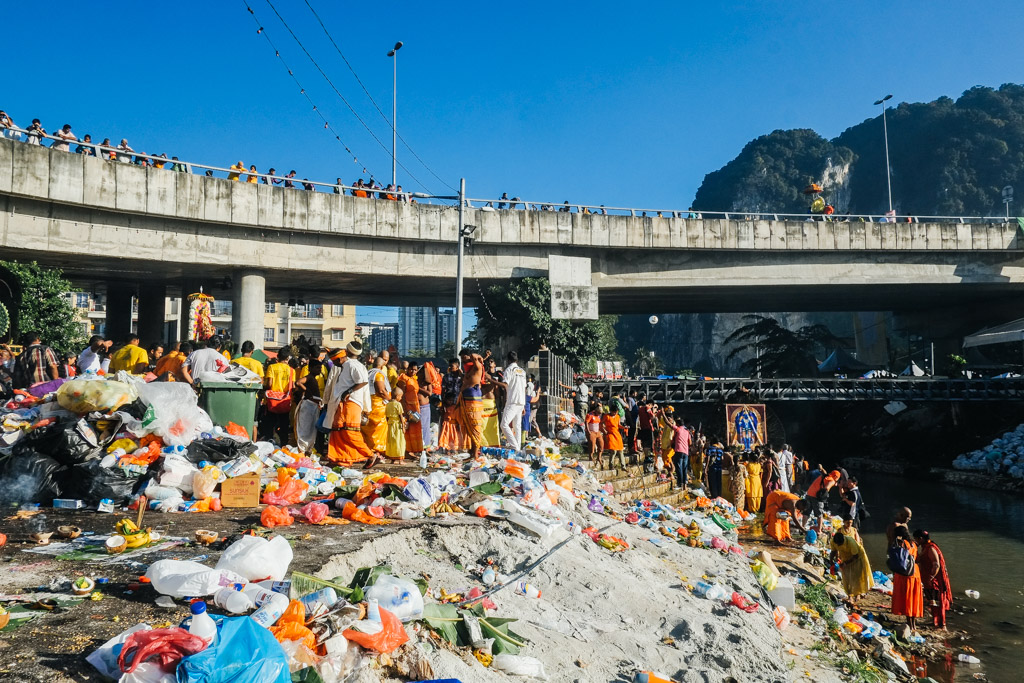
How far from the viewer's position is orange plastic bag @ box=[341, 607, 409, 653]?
348 cm

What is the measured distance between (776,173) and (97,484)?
9427 centimetres

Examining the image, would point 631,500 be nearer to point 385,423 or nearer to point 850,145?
point 385,423

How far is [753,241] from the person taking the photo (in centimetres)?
2391

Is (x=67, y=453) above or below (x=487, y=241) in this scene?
below

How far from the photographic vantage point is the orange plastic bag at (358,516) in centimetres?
576

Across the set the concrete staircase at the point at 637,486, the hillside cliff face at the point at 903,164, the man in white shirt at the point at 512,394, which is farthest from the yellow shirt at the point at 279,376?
the hillside cliff face at the point at 903,164

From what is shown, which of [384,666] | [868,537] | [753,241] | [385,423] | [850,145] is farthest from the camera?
[850,145]

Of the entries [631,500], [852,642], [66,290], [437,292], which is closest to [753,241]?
[437,292]

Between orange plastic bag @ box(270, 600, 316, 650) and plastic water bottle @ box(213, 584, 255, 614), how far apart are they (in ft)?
0.69

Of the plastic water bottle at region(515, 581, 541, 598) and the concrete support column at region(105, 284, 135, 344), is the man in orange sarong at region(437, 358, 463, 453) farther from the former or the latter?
the concrete support column at region(105, 284, 135, 344)

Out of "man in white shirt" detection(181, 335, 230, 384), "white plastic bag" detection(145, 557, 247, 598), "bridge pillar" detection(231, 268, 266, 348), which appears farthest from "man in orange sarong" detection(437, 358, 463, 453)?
"bridge pillar" detection(231, 268, 266, 348)

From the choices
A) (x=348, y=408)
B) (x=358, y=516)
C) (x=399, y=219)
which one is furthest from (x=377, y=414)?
(x=399, y=219)

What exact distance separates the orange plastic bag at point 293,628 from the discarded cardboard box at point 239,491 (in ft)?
8.75

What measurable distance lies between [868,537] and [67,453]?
47.2 ft
